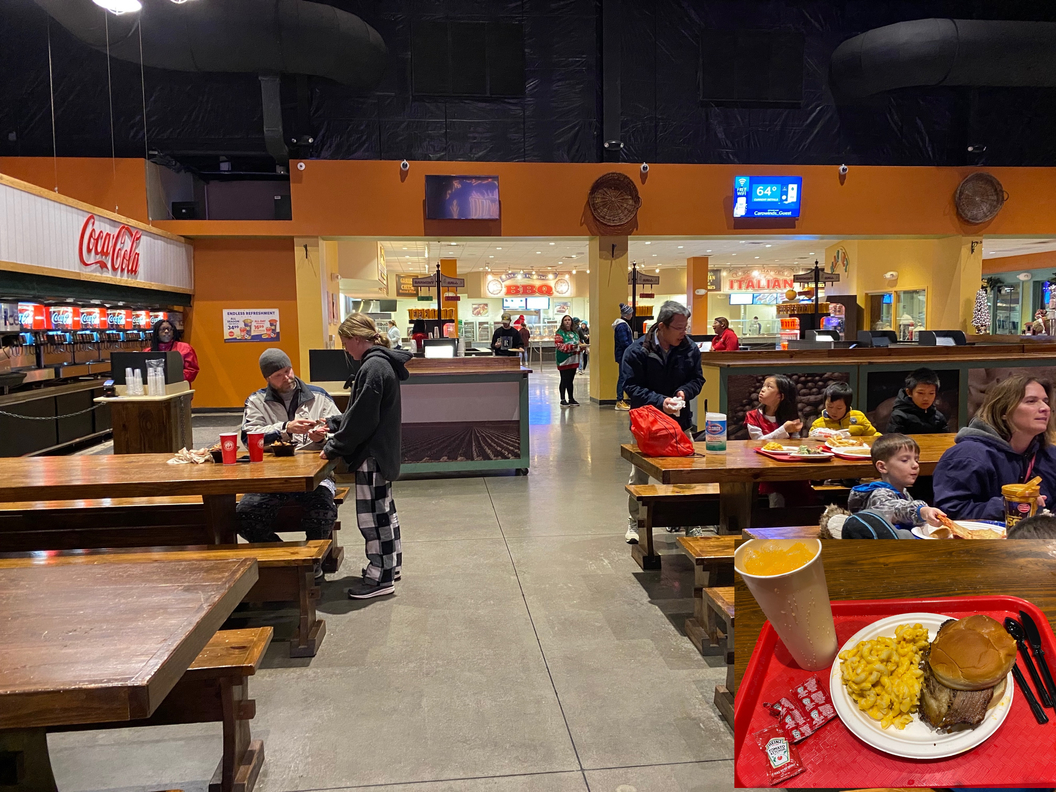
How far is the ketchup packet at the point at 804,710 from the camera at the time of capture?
114cm

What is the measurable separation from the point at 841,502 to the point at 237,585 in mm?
3554

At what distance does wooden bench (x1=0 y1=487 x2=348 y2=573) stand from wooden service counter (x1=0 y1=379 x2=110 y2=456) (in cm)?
403

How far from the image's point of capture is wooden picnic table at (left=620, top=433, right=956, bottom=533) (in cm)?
335

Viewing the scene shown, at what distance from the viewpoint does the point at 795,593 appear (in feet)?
3.45

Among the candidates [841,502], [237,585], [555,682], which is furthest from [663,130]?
[237,585]

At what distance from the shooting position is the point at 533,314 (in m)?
27.1

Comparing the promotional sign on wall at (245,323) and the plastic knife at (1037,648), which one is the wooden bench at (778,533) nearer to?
the plastic knife at (1037,648)

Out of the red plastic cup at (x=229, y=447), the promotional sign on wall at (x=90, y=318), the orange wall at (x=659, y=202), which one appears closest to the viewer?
the red plastic cup at (x=229, y=447)

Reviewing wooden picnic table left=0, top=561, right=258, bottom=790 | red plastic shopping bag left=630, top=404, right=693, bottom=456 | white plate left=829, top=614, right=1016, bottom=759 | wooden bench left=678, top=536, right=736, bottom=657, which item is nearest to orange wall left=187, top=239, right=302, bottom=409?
red plastic shopping bag left=630, top=404, right=693, bottom=456

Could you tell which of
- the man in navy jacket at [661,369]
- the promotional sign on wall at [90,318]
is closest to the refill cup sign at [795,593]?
the man in navy jacket at [661,369]

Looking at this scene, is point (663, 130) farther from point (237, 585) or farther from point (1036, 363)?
point (237, 585)

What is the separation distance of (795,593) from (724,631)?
2168mm

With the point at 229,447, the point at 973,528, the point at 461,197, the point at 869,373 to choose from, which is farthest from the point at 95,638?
the point at 461,197

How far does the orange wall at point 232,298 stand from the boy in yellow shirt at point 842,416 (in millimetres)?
8848
